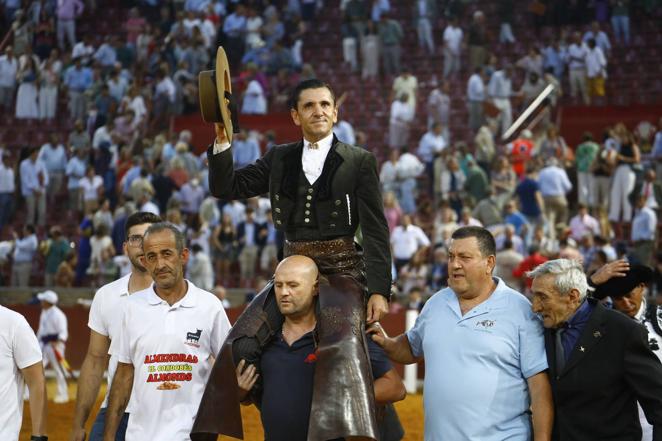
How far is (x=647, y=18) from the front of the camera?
28203 millimetres

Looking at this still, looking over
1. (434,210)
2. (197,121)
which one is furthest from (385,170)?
(197,121)

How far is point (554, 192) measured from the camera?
63.3 ft

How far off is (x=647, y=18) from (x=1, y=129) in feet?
50.0

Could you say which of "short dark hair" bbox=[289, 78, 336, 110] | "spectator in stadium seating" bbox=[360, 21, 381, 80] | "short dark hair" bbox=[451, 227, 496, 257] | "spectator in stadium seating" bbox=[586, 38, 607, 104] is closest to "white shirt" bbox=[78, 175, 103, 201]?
"spectator in stadium seating" bbox=[360, 21, 381, 80]

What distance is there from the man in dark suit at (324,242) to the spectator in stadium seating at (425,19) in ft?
72.5

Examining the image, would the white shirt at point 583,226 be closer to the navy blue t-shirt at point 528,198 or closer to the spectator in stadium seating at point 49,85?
the navy blue t-shirt at point 528,198

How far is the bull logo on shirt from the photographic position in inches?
248

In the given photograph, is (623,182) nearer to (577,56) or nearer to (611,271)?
(577,56)

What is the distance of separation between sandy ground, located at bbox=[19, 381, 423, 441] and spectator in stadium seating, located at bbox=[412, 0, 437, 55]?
1350 cm

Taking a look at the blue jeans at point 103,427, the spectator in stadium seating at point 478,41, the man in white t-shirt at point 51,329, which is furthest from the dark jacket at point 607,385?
the spectator in stadium seating at point 478,41

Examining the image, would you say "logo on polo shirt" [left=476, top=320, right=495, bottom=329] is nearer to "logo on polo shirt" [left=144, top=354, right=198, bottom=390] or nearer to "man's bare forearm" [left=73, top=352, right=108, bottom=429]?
"logo on polo shirt" [left=144, top=354, right=198, bottom=390]

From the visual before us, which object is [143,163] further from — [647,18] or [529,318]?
[529,318]

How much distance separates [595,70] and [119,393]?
20742mm

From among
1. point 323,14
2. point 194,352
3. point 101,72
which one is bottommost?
point 194,352
